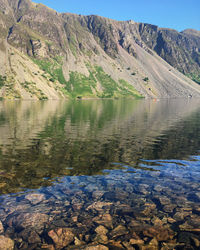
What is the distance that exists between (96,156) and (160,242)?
18.2m

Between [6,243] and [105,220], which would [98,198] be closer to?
[105,220]

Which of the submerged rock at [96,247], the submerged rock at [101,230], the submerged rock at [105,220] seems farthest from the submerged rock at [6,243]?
the submerged rock at [105,220]

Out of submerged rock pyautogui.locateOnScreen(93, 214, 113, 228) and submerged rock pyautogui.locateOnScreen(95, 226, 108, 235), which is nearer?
submerged rock pyautogui.locateOnScreen(95, 226, 108, 235)

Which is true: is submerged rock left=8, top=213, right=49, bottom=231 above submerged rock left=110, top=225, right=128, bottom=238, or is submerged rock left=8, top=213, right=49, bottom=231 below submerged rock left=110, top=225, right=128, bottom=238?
below

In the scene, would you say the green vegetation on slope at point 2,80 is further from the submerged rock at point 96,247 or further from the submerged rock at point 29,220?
the submerged rock at point 96,247

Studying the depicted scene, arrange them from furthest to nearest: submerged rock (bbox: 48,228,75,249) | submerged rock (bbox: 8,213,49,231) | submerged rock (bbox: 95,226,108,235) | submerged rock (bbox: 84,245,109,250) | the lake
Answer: submerged rock (bbox: 8,213,49,231) → submerged rock (bbox: 95,226,108,235) → the lake → submerged rock (bbox: 48,228,75,249) → submerged rock (bbox: 84,245,109,250)

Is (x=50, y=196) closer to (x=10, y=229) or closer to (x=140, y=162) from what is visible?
Result: (x=10, y=229)

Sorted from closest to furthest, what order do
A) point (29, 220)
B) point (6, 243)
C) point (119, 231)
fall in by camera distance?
1. point (6, 243)
2. point (119, 231)
3. point (29, 220)

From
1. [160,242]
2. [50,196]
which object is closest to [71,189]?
[50,196]

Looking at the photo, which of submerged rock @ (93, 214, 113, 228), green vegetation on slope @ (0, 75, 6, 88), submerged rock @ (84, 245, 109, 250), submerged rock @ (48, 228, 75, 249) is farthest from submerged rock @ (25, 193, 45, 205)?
green vegetation on slope @ (0, 75, 6, 88)

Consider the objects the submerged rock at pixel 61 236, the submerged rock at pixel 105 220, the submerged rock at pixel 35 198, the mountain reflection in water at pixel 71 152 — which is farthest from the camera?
the mountain reflection in water at pixel 71 152

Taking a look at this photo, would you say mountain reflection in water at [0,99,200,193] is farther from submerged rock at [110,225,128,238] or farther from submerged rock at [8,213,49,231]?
submerged rock at [110,225,128,238]

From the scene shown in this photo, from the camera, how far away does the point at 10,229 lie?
13242 millimetres

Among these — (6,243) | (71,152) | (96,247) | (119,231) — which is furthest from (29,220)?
(71,152)
